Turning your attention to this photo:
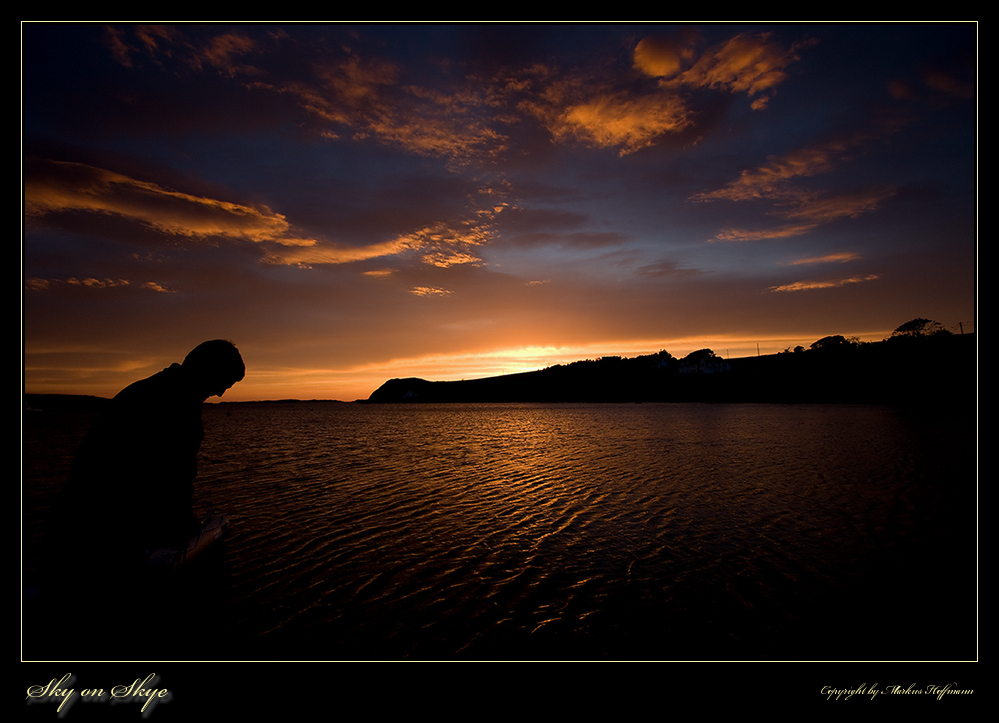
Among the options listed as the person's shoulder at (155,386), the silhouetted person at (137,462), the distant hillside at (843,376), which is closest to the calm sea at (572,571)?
the silhouetted person at (137,462)

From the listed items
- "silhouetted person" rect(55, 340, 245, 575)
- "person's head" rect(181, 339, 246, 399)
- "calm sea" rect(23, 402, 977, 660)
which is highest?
"person's head" rect(181, 339, 246, 399)

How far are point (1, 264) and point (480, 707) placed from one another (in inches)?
326

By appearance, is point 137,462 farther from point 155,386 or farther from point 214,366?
point 214,366

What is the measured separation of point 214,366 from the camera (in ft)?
20.5

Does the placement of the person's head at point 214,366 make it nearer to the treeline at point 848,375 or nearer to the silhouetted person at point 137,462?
the silhouetted person at point 137,462

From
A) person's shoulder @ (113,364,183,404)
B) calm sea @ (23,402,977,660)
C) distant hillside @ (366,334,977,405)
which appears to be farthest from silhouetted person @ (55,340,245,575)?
distant hillside @ (366,334,977,405)

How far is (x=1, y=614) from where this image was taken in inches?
206

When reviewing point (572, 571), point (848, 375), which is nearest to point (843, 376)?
point (848, 375)

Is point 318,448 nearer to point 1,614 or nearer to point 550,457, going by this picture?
point 550,457

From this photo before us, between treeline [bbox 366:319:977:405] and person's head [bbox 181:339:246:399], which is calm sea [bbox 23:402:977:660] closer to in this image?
person's head [bbox 181:339:246:399]

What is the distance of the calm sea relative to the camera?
6.24m

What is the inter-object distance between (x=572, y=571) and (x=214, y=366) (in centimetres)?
815

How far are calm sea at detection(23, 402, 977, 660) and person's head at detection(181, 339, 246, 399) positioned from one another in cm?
270

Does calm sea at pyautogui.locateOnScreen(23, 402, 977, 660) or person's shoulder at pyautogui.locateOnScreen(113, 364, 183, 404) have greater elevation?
person's shoulder at pyautogui.locateOnScreen(113, 364, 183, 404)
